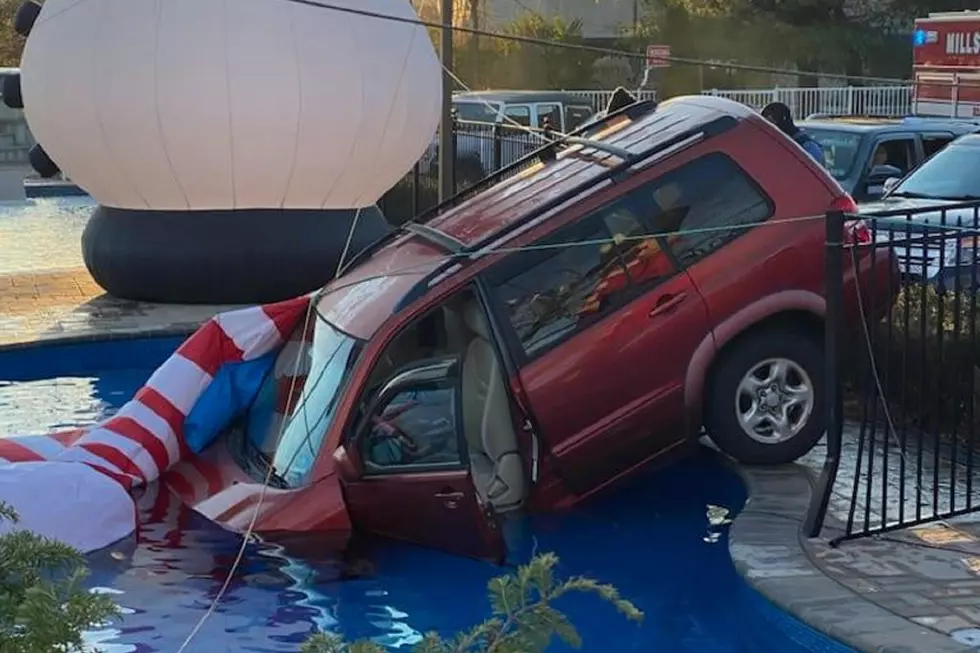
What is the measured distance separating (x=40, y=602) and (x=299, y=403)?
5158mm

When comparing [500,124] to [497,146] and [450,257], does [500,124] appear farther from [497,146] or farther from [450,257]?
[450,257]

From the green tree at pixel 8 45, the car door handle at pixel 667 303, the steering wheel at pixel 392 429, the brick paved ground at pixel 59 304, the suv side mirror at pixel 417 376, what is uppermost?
the green tree at pixel 8 45

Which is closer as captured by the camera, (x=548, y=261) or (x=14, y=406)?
(x=548, y=261)

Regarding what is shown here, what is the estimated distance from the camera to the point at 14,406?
1101 centimetres

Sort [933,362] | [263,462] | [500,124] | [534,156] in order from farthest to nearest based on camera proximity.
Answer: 1. [500,124]
2. [534,156]
3. [933,362]
4. [263,462]

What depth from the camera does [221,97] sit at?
44.1 feet

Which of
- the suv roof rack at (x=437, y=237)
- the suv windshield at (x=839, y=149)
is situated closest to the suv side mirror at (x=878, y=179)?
the suv windshield at (x=839, y=149)

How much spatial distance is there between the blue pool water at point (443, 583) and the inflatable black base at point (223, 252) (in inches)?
242

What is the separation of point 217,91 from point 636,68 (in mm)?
29953

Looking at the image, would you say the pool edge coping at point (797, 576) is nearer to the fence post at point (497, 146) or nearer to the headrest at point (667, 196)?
the headrest at point (667, 196)

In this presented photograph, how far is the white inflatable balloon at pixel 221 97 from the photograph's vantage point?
13.4 m

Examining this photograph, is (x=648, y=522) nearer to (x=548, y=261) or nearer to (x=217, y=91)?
(x=548, y=261)

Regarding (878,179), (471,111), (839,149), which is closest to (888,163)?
(839,149)

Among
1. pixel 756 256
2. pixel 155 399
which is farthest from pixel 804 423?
pixel 155 399
